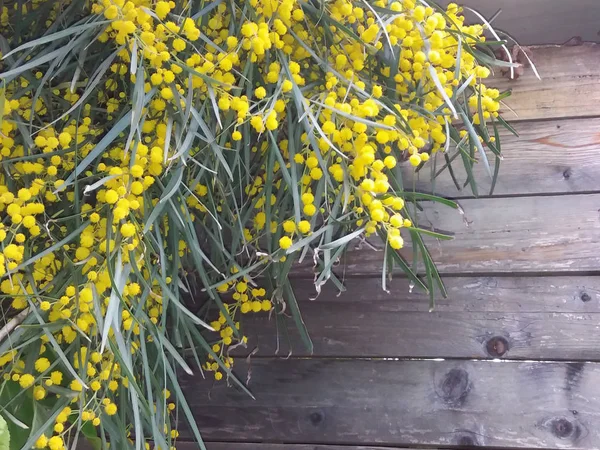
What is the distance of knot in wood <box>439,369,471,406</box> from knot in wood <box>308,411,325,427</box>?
7.3 inches

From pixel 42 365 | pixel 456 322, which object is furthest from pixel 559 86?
pixel 42 365

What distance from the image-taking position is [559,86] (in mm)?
895

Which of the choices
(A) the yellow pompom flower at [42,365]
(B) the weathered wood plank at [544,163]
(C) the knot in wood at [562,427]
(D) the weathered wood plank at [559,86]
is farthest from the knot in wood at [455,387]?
(A) the yellow pompom flower at [42,365]

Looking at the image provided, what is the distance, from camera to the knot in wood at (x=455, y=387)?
85 cm

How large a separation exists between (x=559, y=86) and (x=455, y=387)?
49 centimetres

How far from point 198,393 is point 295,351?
0.18m

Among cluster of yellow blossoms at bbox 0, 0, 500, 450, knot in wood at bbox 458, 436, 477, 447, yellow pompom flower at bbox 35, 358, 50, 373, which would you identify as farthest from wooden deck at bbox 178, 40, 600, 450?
yellow pompom flower at bbox 35, 358, 50, 373

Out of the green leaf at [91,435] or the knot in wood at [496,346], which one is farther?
the knot in wood at [496,346]

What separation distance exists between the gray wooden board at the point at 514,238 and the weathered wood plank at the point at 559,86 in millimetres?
138

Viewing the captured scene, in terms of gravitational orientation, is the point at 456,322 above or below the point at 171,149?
below

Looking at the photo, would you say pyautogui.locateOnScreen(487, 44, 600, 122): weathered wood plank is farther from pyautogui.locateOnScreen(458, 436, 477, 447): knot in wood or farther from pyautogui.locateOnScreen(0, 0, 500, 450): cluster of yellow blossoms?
pyautogui.locateOnScreen(458, 436, 477, 447): knot in wood

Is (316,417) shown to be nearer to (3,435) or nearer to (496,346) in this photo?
(496,346)

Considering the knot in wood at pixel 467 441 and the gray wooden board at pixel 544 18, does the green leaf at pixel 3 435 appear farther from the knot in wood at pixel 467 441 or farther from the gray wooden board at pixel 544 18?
the gray wooden board at pixel 544 18

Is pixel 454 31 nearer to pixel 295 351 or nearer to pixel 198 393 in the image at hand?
pixel 295 351
